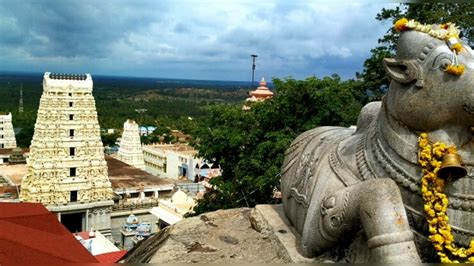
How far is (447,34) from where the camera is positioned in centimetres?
333

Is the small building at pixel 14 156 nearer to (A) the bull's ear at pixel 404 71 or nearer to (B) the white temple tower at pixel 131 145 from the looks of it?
(B) the white temple tower at pixel 131 145

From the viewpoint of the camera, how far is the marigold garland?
319 centimetres

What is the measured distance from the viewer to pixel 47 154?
22141 mm

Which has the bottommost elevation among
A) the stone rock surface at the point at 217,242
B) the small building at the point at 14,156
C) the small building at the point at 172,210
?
the small building at the point at 14,156

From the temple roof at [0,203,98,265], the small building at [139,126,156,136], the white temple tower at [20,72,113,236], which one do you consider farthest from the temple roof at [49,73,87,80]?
the small building at [139,126,156,136]

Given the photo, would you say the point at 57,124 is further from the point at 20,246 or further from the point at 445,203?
the point at 445,203

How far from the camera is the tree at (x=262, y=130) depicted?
9891 millimetres

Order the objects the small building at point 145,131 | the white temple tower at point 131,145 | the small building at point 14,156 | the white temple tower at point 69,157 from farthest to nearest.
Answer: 1. the small building at point 145,131
2. the small building at point 14,156
3. the white temple tower at point 131,145
4. the white temple tower at point 69,157

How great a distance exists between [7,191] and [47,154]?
478 cm

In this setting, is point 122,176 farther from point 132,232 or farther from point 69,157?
point 132,232

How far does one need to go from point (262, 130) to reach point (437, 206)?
291 inches

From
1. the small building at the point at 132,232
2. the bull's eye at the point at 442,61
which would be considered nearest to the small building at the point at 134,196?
the small building at the point at 132,232

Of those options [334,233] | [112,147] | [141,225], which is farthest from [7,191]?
[112,147]

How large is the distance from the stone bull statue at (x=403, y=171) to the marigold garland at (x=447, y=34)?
0.03 m
